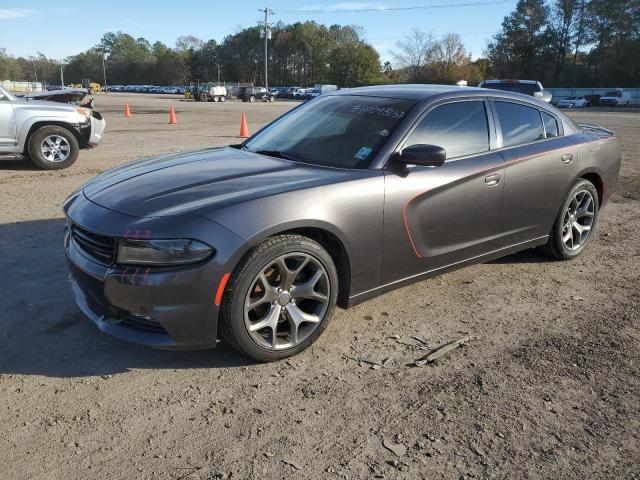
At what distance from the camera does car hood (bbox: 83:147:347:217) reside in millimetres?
2926

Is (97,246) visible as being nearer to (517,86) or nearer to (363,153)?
(363,153)

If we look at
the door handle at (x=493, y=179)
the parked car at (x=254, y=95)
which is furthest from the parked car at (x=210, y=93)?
the door handle at (x=493, y=179)

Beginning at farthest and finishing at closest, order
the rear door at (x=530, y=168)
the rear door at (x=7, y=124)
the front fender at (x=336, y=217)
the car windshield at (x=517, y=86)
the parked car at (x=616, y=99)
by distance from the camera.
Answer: the parked car at (x=616, y=99) → the car windshield at (x=517, y=86) → the rear door at (x=7, y=124) → the rear door at (x=530, y=168) → the front fender at (x=336, y=217)

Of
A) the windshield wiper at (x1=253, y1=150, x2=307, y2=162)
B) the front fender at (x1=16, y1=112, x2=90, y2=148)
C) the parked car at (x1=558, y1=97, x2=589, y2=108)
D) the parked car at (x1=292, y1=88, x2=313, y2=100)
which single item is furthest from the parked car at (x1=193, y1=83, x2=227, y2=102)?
the windshield wiper at (x1=253, y1=150, x2=307, y2=162)

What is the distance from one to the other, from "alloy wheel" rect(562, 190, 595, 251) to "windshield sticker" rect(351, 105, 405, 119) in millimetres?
2027

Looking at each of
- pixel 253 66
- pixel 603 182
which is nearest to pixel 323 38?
pixel 253 66

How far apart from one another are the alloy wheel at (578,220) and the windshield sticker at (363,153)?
2.23 metres

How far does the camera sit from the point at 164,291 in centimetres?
273

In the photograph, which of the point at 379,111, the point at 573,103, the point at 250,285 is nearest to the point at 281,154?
the point at 379,111

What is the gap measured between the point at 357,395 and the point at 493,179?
6.61 feet

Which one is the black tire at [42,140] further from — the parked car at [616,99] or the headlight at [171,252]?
the parked car at [616,99]

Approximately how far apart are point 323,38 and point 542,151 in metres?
125

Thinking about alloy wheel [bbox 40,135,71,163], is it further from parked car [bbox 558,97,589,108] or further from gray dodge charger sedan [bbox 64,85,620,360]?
parked car [bbox 558,97,589,108]

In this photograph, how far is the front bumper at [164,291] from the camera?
2.73 metres
